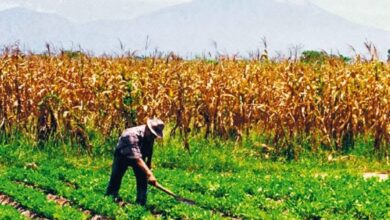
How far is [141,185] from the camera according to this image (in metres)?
13.0

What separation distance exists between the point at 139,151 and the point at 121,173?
97 centimetres

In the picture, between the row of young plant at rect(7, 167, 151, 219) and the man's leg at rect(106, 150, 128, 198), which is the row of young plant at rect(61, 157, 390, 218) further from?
the man's leg at rect(106, 150, 128, 198)

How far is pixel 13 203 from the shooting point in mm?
14023

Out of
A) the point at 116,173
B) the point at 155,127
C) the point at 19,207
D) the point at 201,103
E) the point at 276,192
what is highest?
the point at 155,127

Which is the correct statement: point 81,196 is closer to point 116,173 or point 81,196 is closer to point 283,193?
point 116,173

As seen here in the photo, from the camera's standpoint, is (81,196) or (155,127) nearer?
(155,127)

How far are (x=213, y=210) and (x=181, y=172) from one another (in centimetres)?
354

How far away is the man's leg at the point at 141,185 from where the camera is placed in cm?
1272

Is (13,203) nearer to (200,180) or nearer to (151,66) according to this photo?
(200,180)

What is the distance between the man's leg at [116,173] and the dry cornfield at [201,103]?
5.13 meters

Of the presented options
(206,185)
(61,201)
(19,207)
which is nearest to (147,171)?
(61,201)

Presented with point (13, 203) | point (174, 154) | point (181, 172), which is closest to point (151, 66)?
point (174, 154)

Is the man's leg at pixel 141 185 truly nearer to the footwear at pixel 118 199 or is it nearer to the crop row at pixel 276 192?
the footwear at pixel 118 199

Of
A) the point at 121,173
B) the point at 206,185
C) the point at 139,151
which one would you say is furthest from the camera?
the point at 206,185
